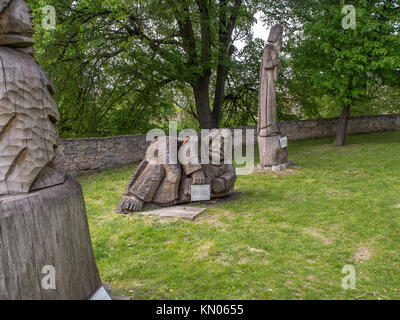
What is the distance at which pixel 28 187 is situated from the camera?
2043mm

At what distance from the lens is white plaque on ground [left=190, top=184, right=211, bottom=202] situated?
6387 millimetres

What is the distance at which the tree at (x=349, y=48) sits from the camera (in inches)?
441

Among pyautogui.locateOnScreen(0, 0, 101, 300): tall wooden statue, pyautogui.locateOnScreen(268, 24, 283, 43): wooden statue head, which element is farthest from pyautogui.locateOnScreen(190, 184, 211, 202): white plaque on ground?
pyautogui.locateOnScreen(268, 24, 283, 43): wooden statue head

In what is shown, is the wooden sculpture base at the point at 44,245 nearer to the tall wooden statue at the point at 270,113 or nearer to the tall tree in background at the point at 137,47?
the tall wooden statue at the point at 270,113

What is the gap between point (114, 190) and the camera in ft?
26.6

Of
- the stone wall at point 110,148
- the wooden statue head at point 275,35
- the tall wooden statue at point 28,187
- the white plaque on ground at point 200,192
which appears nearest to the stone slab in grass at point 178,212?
the white plaque on ground at point 200,192

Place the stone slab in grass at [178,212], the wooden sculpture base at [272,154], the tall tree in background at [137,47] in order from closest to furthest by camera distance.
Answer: the stone slab in grass at [178,212], the wooden sculpture base at [272,154], the tall tree in background at [137,47]

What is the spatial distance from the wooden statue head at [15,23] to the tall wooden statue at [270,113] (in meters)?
8.08

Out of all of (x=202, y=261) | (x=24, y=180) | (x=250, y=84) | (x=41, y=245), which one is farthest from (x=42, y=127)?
(x=250, y=84)

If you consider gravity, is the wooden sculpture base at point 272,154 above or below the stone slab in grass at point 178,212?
above

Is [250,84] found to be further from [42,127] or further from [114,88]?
[42,127]

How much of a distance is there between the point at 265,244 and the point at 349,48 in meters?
10.0

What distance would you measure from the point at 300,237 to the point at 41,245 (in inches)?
144

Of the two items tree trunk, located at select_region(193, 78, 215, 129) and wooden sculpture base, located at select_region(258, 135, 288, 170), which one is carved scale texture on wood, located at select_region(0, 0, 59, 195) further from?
tree trunk, located at select_region(193, 78, 215, 129)
